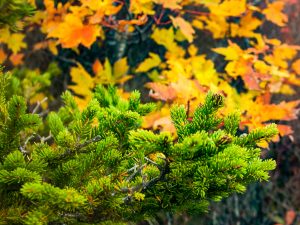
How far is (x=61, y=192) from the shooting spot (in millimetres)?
864

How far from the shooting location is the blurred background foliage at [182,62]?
7.27ft

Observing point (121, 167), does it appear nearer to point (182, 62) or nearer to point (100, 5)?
point (100, 5)

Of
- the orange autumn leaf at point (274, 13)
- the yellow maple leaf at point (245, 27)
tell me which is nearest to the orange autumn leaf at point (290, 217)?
the yellow maple leaf at point (245, 27)

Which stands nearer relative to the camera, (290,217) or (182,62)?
(182,62)

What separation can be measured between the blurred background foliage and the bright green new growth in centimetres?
28

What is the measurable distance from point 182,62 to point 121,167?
1.74 metres

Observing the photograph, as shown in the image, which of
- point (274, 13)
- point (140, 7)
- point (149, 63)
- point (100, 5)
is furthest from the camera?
point (149, 63)

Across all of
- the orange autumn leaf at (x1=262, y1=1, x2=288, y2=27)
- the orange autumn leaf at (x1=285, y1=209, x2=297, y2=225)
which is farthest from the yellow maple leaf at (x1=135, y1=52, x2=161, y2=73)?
the orange autumn leaf at (x1=285, y1=209, x2=297, y2=225)

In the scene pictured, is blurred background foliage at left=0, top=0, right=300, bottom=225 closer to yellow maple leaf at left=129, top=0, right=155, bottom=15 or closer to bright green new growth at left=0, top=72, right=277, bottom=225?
yellow maple leaf at left=129, top=0, right=155, bottom=15

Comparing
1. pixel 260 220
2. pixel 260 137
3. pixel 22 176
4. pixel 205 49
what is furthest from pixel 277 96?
pixel 22 176

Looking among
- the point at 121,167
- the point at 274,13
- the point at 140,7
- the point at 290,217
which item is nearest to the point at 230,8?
the point at 274,13

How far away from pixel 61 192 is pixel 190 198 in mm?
367

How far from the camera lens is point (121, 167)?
1082mm

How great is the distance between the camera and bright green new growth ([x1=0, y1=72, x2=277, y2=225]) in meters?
0.88
